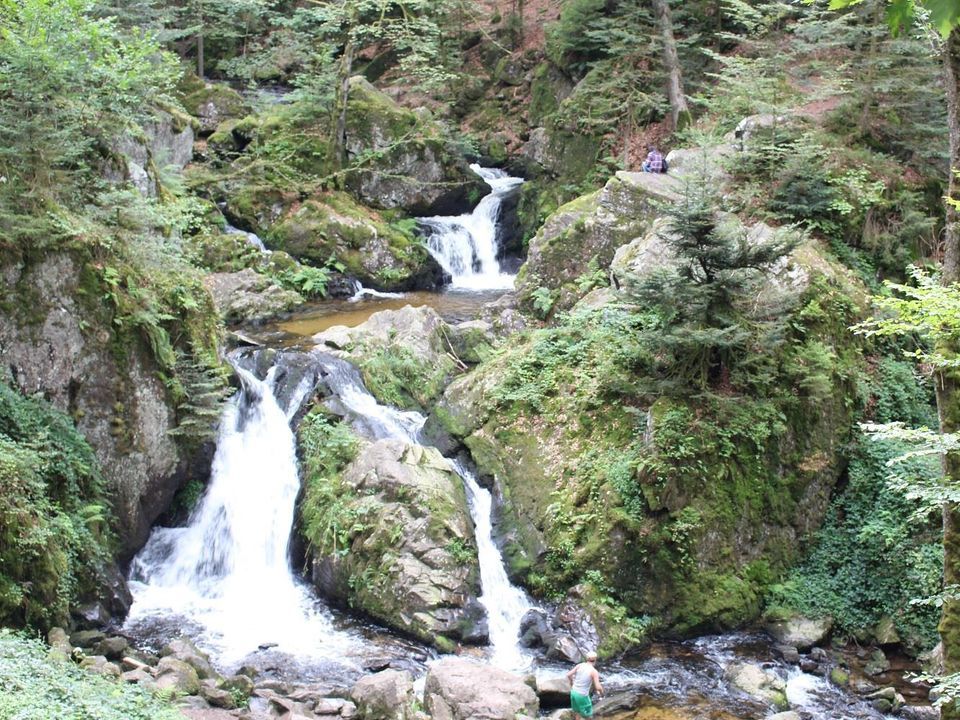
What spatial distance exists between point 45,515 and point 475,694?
5.03m

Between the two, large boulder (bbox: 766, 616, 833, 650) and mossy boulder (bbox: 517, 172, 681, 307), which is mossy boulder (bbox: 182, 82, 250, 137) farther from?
large boulder (bbox: 766, 616, 833, 650)

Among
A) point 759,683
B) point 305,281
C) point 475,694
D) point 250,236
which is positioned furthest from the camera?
point 250,236

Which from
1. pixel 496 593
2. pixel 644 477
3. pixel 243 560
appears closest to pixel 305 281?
pixel 243 560

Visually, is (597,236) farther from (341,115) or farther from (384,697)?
(341,115)

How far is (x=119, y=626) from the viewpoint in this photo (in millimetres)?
9500

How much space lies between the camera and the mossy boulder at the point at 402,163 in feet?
73.7

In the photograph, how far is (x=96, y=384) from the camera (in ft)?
32.7

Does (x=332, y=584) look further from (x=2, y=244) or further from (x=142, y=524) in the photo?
(x=2, y=244)

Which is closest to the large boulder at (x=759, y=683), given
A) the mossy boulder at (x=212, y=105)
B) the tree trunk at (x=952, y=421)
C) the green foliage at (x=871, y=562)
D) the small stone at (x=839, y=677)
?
the small stone at (x=839, y=677)

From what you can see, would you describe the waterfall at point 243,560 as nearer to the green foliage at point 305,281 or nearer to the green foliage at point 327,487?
the green foliage at point 327,487

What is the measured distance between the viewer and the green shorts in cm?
839

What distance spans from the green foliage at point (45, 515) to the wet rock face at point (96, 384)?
11.3 inches

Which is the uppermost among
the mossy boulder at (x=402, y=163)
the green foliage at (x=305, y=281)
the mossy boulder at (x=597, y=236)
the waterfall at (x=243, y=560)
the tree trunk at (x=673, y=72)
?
the tree trunk at (x=673, y=72)

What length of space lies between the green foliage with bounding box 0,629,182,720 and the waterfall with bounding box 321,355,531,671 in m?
4.19
